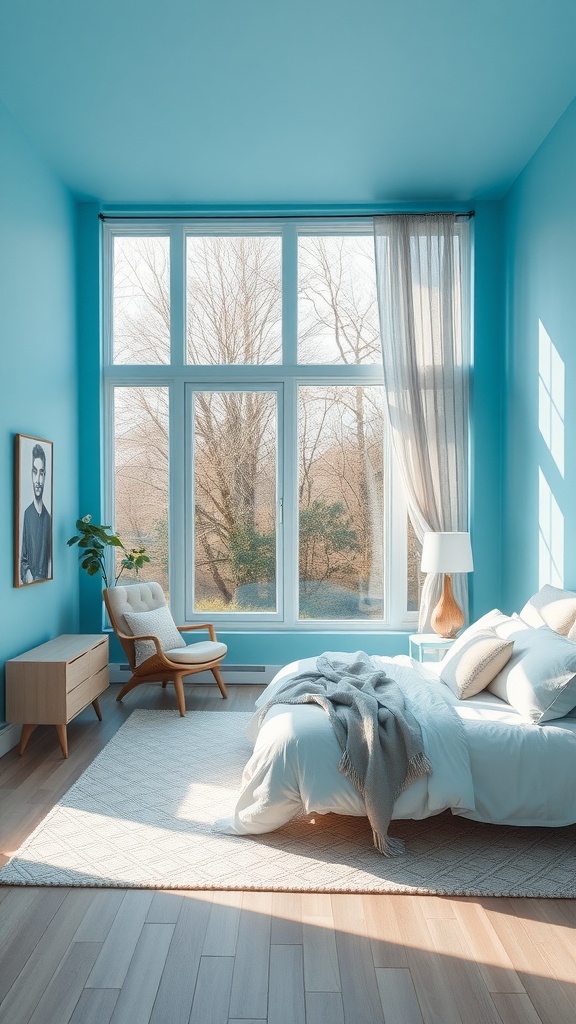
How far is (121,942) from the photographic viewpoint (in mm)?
2346

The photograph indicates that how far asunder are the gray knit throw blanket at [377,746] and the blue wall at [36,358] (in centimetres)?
212

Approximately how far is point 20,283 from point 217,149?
1521 millimetres

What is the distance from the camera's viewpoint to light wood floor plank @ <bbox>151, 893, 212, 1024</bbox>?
2.02 meters

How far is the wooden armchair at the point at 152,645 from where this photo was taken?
4918mm

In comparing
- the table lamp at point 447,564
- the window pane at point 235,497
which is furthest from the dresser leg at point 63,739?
the table lamp at point 447,564

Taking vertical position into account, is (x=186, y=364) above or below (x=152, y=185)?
below

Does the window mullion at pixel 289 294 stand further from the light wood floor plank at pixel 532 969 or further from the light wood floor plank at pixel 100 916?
the light wood floor plank at pixel 532 969

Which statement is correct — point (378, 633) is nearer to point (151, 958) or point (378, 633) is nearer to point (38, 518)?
point (38, 518)

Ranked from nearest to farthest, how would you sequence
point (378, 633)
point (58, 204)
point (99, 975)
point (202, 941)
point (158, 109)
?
point (99, 975) → point (202, 941) → point (158, 109) → point (58, 204) → point (378, 633)

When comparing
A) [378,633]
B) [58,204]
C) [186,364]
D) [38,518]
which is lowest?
[378,633]

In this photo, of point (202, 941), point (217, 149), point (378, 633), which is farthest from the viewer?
point (378, 633)

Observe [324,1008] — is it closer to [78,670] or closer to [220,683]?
[78,670]

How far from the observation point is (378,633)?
567 centimetres

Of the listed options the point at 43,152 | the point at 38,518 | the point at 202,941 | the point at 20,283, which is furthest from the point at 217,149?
the point at 202,941
